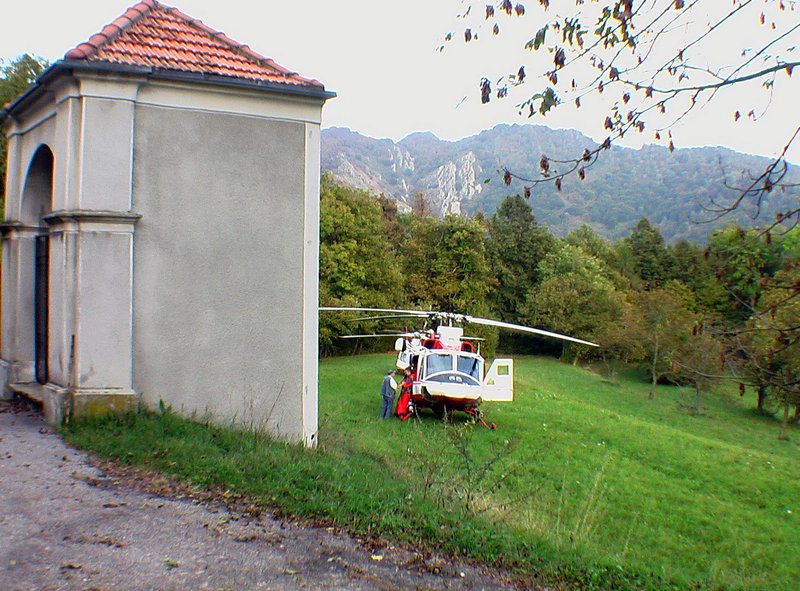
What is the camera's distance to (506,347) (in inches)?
2339

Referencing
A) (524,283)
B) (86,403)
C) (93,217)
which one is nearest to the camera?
(86,403)

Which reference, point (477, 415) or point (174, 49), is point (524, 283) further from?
point (174, 49)

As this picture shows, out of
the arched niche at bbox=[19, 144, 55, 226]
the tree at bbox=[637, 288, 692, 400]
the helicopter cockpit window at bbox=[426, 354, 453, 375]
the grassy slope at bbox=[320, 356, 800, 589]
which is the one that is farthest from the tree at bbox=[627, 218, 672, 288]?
the arched niche at bbox=[19, 144, 55, 226]

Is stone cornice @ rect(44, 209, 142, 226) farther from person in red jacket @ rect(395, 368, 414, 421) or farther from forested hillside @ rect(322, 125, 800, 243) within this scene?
person in red jacket @ rect(395, 368, 414, 421)

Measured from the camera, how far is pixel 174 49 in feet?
34.8

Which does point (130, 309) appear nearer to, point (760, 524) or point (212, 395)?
point (212, 395)

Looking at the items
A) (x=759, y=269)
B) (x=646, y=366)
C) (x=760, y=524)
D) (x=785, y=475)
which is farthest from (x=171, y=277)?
(x=646, y=366)

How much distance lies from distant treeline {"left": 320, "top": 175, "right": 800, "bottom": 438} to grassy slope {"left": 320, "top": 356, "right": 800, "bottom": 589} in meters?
8.79

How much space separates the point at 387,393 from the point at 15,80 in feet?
41.3

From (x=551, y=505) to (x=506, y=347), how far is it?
47.0 meters

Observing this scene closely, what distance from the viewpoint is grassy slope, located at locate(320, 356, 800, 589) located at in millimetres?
10484

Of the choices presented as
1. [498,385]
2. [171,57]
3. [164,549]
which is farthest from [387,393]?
[164,549]

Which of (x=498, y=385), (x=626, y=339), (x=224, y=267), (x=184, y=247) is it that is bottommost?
(x=626, y=339)

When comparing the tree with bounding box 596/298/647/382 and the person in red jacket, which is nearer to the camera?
the person in red jacket
